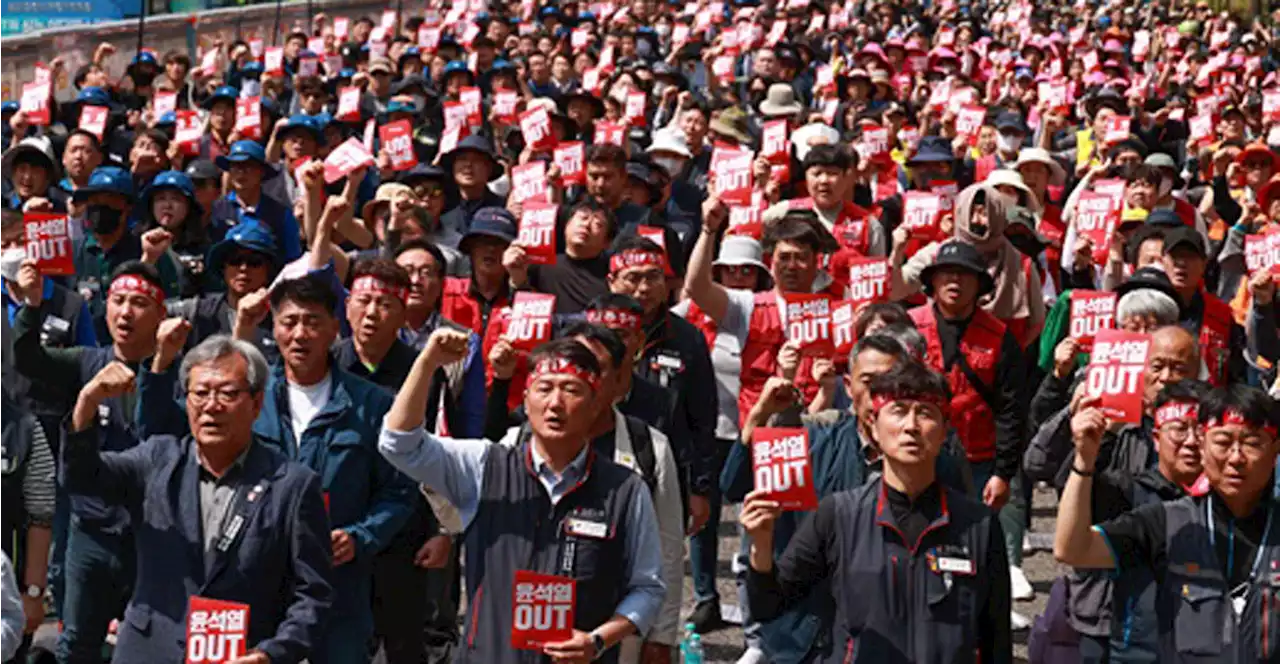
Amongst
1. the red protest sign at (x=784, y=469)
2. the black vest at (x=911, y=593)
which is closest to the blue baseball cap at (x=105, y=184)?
the red protest sign at (x=784, y=469)

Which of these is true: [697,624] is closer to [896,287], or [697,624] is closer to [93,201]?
[896,287]

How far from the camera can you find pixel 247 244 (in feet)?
31.5

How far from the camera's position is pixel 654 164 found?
13.3 meters

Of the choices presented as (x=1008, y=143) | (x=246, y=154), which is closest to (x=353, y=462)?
(x=246, y=154)

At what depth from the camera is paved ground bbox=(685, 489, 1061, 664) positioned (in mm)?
9680

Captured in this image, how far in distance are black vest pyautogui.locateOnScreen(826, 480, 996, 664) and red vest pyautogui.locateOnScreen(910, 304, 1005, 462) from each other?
311 cm

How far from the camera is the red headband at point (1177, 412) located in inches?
274

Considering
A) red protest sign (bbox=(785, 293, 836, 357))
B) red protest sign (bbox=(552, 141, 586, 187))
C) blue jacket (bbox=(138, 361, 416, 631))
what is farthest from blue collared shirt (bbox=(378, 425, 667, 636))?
red protest sign (bbox=(552, 141, 586, 187))

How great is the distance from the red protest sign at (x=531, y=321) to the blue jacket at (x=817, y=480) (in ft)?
3.67

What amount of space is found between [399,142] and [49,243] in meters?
5.13

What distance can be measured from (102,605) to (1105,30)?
22371 millimetres

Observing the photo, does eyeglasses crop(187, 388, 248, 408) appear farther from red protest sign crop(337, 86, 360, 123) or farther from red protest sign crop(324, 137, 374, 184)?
red protest sign crop(337, 86, 360, 123)

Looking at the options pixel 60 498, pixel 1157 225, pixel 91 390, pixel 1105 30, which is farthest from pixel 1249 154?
pixel 1105 30

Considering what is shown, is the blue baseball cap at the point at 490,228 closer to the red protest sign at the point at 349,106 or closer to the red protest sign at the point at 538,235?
the red protest sign at the point at 538,235
